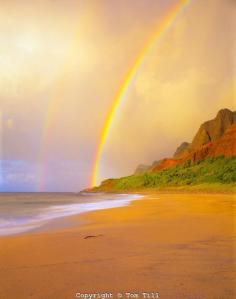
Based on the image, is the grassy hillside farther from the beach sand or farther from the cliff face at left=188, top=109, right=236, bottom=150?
the beach sand

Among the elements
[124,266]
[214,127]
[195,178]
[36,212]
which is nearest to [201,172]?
[195,178]

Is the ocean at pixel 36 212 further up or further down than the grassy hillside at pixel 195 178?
further down

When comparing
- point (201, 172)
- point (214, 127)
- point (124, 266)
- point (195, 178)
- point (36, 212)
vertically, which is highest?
point (214, 127)

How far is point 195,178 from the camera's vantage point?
259 ft

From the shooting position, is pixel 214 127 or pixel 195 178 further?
pixel 214 127

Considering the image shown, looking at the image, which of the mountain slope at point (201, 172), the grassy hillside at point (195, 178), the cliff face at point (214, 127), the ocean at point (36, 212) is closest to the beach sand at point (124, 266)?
the ocean at point (36, 212)

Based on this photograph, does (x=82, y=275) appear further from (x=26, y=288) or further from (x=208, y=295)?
(x=208, y=295)

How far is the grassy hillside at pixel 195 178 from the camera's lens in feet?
217

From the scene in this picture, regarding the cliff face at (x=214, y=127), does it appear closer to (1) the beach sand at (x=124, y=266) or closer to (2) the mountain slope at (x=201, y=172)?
(2) the mountain slope at (x=201, y=172)

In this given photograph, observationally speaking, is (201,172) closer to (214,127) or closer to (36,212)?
(214,127)

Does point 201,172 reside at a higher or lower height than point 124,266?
higher

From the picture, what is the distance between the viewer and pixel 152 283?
475 centimetres

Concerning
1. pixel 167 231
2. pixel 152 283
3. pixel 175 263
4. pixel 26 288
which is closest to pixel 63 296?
pixel 26 288

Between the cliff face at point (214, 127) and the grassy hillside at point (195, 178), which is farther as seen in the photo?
the cliff face at point (214, 127)
